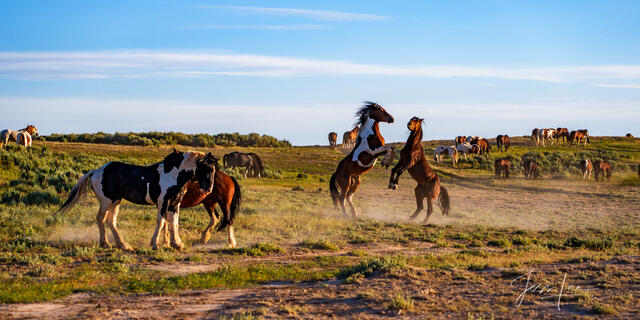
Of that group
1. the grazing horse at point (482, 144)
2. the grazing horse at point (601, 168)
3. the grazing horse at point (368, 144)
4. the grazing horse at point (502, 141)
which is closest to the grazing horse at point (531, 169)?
the grazing horse at point (601, 168)

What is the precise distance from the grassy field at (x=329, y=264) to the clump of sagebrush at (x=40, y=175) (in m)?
0.67

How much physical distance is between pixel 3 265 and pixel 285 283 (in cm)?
585

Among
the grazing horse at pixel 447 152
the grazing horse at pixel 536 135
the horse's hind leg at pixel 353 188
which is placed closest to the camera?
the horse's hind leg at pixel 353 188

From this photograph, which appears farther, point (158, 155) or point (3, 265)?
point (158, 155)

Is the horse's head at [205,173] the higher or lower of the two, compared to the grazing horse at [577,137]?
lower

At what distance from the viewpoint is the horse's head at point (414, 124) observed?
18516mm

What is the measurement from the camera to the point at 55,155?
126 feet

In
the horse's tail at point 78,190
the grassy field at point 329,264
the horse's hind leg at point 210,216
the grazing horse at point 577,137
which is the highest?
the grazing horse at point 577,137

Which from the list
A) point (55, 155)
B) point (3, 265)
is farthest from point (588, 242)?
point (55, 155)

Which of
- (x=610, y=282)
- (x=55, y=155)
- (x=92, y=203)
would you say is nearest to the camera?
(x=610, y=282)

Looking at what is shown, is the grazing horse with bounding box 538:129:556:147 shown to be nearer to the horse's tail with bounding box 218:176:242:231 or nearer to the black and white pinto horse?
the horse's tail with bounding box 218:176:242:231

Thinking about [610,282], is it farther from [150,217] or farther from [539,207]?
[539,207]

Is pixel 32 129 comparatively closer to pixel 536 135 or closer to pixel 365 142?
pixel 365 142

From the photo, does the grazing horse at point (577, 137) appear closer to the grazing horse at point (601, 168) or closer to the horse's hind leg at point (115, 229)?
the grazing horse at point (601, 168)
